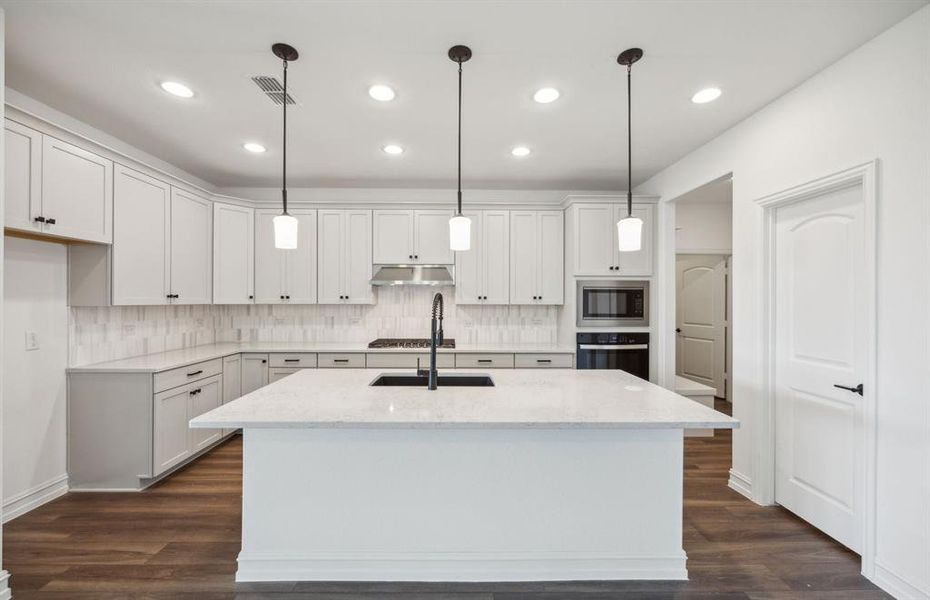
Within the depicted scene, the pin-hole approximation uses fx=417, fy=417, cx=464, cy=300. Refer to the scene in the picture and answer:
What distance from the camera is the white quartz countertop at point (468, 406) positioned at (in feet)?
5.75

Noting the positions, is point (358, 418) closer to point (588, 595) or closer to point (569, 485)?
point (569, 485)

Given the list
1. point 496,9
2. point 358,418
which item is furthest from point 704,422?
point 496,9

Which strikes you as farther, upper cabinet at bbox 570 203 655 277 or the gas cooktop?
the gas cooktop

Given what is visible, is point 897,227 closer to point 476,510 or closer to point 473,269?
point 476,510

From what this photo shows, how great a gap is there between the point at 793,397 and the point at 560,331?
7.42 feet

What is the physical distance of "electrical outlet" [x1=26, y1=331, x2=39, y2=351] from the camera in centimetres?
270

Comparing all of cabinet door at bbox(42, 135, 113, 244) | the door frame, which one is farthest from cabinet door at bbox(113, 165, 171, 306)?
the door frame

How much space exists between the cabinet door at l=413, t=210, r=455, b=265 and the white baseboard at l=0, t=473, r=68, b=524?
3245 mm

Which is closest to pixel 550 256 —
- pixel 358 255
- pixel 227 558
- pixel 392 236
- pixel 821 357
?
pixel 392 236

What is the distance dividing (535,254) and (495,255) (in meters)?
0.43

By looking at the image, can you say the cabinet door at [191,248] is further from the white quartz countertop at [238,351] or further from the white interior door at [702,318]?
the white interior door at [702,318]

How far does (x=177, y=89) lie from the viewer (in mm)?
2543

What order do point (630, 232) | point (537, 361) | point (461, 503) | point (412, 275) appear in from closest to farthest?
point (461, 503) < point (630, 232) < point (537, 361) < point (412, 275)

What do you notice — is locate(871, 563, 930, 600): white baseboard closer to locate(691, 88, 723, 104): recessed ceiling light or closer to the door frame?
the door frame
